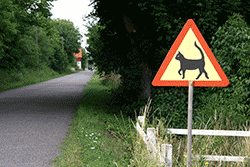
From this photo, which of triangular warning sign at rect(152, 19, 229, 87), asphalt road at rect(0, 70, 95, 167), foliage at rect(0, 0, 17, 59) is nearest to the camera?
triangular warning sign at rect(152, 19, 229, 87)

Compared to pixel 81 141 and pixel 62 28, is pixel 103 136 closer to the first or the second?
pixel 81 141

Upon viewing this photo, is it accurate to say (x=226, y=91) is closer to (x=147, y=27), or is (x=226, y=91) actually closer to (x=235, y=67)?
(x=235, y=67)

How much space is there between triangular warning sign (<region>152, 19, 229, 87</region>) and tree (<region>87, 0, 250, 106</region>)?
3.66 m

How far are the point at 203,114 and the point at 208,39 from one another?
2.14m

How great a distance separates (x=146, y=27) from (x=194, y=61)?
16.8 feet

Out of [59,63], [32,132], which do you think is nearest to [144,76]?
[32,132]

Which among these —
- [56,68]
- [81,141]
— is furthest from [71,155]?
[56,68]

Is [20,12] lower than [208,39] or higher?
higher

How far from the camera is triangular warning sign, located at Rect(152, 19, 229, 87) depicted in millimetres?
2867

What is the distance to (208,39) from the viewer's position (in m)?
7.16

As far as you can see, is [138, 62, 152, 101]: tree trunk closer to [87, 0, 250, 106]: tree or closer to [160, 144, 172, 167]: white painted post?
[87, 0, 250, 106]: tree

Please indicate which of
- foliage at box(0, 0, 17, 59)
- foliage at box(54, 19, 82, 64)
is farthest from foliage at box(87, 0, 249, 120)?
foliage at box(54, 19, 82, 64)

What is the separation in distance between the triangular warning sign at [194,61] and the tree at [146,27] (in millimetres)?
3663

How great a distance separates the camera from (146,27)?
7.81 m
